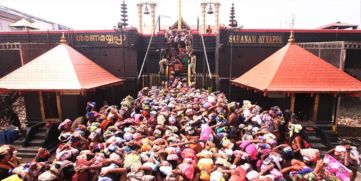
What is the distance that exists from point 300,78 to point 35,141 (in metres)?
11.7

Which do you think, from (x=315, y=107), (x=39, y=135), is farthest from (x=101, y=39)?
(x=315, y=107)

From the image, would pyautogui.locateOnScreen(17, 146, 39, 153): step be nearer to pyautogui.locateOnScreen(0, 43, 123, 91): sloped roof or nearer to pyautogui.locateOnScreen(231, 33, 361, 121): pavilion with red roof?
pyautogui.locateOnScreen(0, 43, 123, 91): sloped roof

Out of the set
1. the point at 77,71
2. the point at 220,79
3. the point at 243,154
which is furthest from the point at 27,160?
the point at 220,79

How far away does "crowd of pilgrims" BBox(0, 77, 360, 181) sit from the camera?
4.56 meters

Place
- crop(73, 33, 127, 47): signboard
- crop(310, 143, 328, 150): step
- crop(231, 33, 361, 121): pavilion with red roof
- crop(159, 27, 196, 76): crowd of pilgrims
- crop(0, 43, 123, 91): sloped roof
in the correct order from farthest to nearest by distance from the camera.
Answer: crop(159, 27, 196, 76): crowd of pilgrims, crop(73, 33, 127, 47): signboard, crop(0, 43, 123, 91): sloped roof, crop(231, 33, 361, 121): pavilion with red roof, crop(310, 143, 328, 150): step

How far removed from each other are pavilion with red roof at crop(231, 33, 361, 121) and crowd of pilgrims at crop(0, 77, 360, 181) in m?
1.56

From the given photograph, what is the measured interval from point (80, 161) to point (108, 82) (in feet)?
22.7

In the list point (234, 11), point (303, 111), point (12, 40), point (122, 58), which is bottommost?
point (303, 111)

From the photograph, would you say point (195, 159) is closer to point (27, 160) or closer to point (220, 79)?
point (27, 160)

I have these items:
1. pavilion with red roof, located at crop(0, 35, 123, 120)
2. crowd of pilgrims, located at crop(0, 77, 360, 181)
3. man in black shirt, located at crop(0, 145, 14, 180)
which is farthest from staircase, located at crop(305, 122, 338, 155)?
man in black shirt, located at crop(0, 145, 14, 180)

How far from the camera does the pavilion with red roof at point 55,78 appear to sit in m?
9.22

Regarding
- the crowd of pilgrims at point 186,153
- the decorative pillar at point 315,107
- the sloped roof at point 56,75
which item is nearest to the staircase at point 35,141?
the sloped roof at point 56,75

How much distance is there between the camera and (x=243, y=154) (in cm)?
528

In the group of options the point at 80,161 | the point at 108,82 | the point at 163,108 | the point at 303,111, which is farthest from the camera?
the point at 108,82
